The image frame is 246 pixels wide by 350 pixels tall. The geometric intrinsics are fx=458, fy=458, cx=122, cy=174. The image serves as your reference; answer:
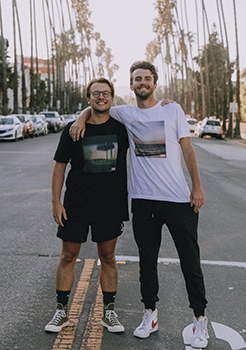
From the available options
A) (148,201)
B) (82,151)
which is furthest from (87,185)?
(148,201)

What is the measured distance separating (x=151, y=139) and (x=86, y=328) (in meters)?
1.56

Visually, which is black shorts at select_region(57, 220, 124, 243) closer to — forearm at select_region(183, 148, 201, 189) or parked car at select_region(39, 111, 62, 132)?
forearm at select_region(183, 148, 201, 189)

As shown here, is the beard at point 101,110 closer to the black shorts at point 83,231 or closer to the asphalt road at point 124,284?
the black shorts at point 83,231

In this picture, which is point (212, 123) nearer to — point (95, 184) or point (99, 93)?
point (99, 93)

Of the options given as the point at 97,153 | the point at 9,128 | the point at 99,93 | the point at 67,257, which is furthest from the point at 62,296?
the point at 9,128

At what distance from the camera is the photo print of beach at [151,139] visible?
345 cm

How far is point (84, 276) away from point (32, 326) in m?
1.24

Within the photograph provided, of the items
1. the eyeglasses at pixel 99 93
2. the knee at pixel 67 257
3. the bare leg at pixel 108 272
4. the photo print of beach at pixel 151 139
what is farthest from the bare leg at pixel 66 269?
the eyeglasses at pixel 99 93

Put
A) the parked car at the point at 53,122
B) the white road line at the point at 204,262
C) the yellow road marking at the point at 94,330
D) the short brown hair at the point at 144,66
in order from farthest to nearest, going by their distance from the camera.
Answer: the parked car at the point at 53,122 → the white road line at the point at 204,262 → the short brown hair at the point at 144,66 → the yellow road marking at the point at 94,330

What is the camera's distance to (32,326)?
3.63 meters

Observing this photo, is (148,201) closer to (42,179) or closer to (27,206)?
(27,206)

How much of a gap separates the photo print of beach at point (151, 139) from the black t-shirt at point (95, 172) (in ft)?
0.55

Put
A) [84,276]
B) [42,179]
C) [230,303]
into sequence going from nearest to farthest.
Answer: [230,303]
[84,276]
[42,179]

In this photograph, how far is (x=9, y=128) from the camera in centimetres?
2730
